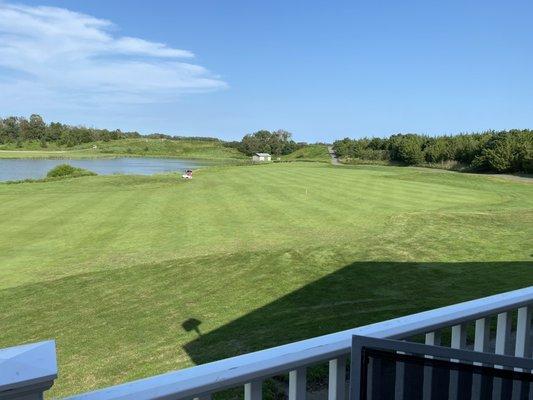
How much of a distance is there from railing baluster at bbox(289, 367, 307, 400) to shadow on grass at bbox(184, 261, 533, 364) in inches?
158

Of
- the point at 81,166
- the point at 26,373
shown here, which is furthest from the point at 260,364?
the point at 81,166

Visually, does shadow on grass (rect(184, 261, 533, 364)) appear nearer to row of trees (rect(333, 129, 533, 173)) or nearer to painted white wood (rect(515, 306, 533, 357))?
painted white wood (rect(515, 306, 533, 357))

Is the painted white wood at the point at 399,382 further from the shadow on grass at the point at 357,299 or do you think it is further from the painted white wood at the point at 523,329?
the shadow on grass at the point at 357,299

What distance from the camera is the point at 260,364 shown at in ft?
5.74

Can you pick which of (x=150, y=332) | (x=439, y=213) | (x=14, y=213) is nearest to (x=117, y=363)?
(x=150, y=332)

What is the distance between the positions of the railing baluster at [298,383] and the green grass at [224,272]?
4041 millimetres

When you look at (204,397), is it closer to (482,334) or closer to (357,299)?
(482,334)

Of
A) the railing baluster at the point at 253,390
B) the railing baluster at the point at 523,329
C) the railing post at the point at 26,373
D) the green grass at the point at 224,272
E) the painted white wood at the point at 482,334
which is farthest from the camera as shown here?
the green grass at the point at 224,272

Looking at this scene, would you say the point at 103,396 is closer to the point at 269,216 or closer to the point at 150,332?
the point at 150,332

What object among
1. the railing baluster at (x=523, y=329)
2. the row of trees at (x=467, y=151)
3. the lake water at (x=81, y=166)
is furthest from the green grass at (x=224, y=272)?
the lake water at (x=81, y=166)

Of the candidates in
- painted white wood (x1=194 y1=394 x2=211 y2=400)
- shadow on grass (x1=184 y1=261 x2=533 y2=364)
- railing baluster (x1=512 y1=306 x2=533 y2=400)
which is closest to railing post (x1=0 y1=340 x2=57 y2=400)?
painted white wood (x1=194 y1=394 x2=211 y2=400)

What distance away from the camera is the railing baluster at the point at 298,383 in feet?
6.33

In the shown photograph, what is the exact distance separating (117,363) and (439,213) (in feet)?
46.3

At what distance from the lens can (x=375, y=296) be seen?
811cm
